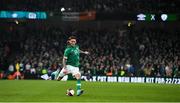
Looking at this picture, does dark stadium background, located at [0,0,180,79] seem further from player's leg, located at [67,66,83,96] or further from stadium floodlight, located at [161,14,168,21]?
player's leg, located at [67,66,83,96]

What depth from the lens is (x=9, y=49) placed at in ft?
128

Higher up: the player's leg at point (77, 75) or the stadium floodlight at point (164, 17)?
the stadium floodlight at point (164, 17)

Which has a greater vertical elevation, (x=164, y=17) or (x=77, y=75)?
(x=164, y=17)

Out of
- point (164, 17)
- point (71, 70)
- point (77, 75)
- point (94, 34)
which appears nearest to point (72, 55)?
point (71, 70)

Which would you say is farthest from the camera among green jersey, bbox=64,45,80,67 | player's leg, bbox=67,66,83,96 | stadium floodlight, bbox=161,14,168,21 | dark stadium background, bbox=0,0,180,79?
stadium floodlight, bbox=161,14,168,21

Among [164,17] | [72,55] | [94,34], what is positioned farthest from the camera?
[94,34]

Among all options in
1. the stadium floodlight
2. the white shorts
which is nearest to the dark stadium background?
the stadium floodlight

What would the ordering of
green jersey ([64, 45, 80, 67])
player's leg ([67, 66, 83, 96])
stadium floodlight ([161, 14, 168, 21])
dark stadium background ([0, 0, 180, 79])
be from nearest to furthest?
player's leg ([67, 66, 83, 96]), green jersey ([64, 45, 80, 67]), dark stadium background ([0, 0, 180, 79]), stadium floodlight ([161, 14, 168, 21])

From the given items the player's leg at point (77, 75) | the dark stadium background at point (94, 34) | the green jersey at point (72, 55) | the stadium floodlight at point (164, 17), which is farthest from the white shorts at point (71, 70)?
the stadium floodlight at point (164, 17)

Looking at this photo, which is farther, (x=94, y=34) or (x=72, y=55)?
(x=94, y=34)

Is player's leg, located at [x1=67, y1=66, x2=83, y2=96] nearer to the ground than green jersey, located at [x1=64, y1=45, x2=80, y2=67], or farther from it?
nearer to the ground

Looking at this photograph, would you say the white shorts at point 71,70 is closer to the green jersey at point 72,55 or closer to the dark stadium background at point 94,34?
the green jersey at point 72,55

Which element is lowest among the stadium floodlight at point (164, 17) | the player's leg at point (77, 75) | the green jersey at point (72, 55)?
the player's leg at point (77, 75)

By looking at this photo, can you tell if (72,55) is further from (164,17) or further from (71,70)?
(164,17)
